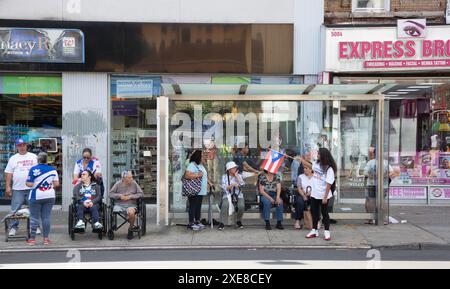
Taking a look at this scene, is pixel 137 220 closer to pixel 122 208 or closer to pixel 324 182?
pixel 122 208

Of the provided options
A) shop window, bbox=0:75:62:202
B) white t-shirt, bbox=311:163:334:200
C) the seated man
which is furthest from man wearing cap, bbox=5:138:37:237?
white t-shirt, bbox=311:163:334:200

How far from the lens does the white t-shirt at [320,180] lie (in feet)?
29.9

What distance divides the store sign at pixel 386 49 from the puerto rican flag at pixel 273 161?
3476 mm

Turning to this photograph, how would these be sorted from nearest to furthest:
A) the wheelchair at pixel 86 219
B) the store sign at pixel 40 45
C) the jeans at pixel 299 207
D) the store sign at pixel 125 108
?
the wheelchair at pixel 86 219, the jeans at pixel 299 207, the store sign at pixel 40 45, the store sign at pixel 125 108

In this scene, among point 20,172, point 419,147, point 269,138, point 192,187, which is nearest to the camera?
point 20,172

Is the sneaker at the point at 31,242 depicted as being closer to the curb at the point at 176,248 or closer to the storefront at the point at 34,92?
the curb at the point at 176,248

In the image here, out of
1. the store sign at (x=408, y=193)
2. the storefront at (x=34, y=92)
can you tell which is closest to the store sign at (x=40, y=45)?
the storefront at (x=34, y=92)

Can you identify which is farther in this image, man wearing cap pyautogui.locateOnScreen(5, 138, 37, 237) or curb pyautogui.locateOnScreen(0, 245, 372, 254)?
man wearing cap pyautogui.locateOnScreen(5, 138, 37, 237)

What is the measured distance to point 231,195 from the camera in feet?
34.0

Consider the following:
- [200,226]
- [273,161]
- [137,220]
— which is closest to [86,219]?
[137,220]

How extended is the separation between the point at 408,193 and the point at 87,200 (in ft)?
28.2

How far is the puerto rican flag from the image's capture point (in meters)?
10.5

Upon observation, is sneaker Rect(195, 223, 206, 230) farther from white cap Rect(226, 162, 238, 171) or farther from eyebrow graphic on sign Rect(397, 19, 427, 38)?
eyebrow graphic on sign Rect(397, 19, 427, 38)

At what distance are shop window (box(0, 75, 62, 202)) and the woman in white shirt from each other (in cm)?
655
